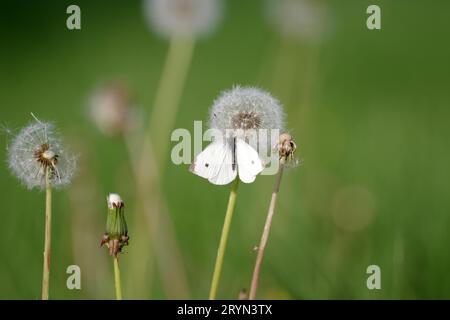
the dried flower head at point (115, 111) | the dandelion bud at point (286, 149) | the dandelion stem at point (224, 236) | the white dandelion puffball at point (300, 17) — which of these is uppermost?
the white dandelion puffball at point (300, 17)

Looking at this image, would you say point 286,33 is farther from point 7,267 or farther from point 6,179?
point 7,267

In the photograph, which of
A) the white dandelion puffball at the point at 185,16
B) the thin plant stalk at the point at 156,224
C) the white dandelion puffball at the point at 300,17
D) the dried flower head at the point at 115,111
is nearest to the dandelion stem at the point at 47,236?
the thin plant stalk at the point at 156,224

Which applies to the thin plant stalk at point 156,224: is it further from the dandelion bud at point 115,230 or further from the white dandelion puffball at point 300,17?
the white dandelion puffball at point 300,17

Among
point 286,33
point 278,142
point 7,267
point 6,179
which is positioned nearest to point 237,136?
point 278,142

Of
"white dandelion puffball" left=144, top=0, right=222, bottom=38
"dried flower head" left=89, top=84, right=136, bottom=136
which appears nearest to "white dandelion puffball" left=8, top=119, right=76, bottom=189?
"dried flower head" left=89, top=84, right=136, bottom=136

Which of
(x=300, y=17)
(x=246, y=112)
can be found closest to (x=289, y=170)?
(x=246, y=112)

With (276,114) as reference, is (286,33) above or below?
above

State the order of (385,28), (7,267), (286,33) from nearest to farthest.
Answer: (7,267) → (286,33) → (385,28)
